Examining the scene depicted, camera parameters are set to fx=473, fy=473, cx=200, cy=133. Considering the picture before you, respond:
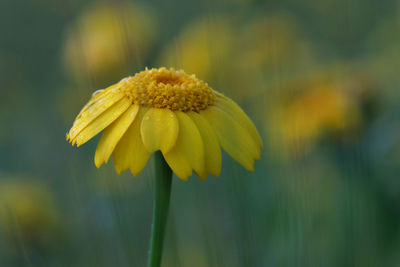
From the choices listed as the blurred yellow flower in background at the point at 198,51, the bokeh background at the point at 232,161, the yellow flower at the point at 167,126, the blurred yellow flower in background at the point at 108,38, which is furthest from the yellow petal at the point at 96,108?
the blurred yellow flower in background at the point at 198,51

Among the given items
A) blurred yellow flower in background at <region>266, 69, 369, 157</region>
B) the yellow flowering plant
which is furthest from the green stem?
blurred yellow flower in background at <region>266, 69, 369, 157</region>

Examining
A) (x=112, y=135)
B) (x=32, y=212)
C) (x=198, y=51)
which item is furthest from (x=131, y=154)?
(x=198, y=51)

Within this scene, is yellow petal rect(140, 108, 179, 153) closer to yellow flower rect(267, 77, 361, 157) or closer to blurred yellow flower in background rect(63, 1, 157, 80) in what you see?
yellow flower rect(267, 77, 361, 157)

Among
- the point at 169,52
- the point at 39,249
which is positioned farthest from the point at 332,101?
the point at 39,249

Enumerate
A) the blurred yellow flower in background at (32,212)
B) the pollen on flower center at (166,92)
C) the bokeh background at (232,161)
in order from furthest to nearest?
the blurred yellow flower in background at (32,212)
the bokeh background at (232,161)
the pollen on flower center at (166,92)

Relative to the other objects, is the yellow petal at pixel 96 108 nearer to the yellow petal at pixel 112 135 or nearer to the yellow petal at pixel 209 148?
the yellow petal at pixel 112 135

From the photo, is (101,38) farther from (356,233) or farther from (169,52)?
(356,233)

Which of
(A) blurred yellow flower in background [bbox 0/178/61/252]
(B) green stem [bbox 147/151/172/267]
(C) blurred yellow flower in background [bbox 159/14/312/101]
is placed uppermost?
(C) blurred yellow flower in background [bbox 159/14/312/101]

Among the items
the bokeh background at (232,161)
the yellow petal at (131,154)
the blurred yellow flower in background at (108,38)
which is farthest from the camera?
the blurred yellow flower in background at (108,38)

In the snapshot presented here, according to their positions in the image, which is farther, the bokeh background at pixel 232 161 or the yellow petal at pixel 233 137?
the bokeh background at pixel 232 161
